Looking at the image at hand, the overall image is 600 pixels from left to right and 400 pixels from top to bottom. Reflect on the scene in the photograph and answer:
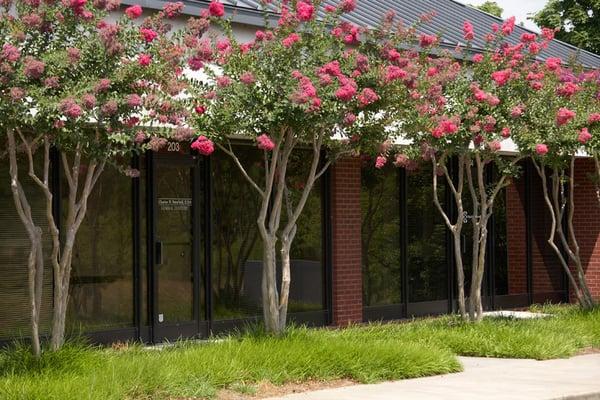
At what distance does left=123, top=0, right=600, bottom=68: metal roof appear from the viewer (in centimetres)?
1413

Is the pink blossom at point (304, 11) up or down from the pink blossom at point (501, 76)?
up

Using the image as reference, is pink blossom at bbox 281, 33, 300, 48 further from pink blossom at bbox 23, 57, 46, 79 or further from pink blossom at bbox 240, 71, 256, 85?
pink blossom at bbox 23, 57, 46, 79

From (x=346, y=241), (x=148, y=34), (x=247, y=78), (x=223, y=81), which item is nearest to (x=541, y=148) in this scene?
(x=346, y=241)

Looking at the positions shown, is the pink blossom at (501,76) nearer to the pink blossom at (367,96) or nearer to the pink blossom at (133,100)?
the pink blossom at (367,96)

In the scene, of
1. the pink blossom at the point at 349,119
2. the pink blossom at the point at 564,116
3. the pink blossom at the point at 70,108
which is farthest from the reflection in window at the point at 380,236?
the pink blossom at the point at 70,108

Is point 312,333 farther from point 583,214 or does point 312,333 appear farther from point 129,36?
point 583,214

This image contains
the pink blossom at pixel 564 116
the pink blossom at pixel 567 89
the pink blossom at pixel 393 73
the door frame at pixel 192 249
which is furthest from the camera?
the pink blossom at pixel 567 89

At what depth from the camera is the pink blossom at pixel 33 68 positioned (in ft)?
31.2

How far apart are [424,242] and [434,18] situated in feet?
17.8

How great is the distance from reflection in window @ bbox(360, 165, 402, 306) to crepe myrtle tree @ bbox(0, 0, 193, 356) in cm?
664

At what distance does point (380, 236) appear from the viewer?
693 inches

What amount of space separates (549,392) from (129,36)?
17.4 ft

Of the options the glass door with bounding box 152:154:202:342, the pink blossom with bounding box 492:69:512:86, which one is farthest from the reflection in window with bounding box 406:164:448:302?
the glass door with bounding box 152:154:202:342

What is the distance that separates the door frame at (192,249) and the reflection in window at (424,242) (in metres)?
4.46
